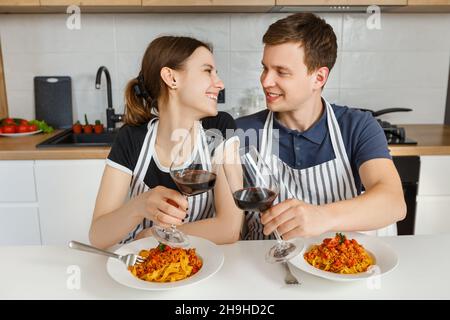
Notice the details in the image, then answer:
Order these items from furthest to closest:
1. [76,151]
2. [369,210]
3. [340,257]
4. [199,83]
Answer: [76,151] → [199,83] → [369,210] → [340,257]

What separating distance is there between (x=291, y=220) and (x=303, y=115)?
592mm

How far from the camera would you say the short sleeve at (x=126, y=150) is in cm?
123

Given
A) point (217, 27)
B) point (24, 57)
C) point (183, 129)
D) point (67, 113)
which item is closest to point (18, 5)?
point (24, 57)

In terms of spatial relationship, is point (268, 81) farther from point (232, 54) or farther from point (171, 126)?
point (232, 54)

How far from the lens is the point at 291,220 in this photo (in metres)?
0.83

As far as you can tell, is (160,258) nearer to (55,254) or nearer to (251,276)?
(251,276)

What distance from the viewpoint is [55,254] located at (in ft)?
3.26

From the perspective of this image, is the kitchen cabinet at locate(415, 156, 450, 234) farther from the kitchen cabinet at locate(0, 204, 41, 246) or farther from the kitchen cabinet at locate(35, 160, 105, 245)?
the kitchen cabinet at locate(0, 204, 41, 246)

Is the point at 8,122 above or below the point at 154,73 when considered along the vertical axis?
below

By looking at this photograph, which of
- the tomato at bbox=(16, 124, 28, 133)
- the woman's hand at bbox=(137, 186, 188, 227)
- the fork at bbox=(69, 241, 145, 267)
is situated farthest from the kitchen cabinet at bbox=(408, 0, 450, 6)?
the tomato at bbox=(16, 124, 28, 133)

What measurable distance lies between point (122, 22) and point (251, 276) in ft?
6.14

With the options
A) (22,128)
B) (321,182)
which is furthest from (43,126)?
(321,182)

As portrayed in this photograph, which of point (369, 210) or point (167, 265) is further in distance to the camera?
point (369, 210)
